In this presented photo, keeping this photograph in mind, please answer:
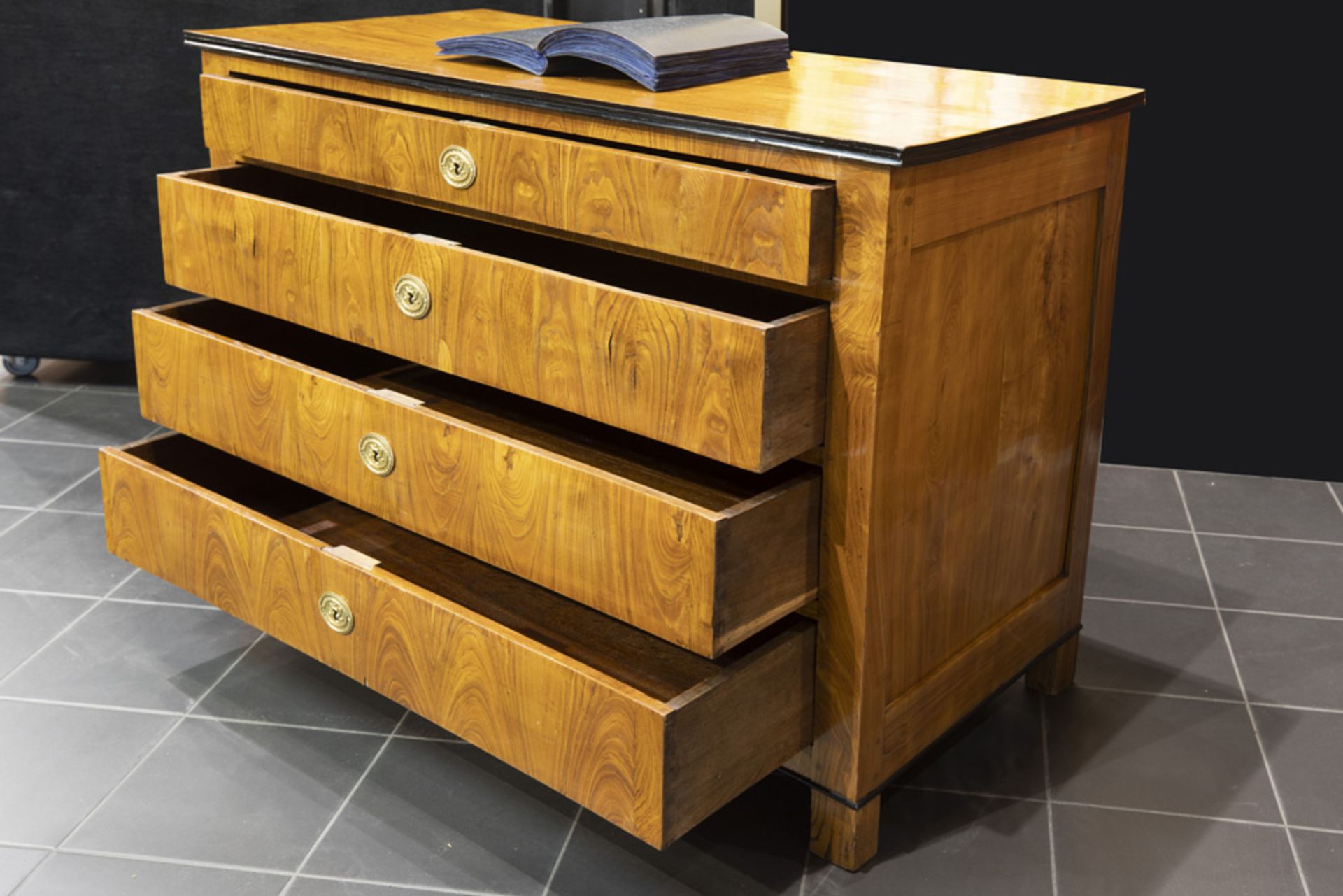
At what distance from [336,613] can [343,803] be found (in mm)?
235

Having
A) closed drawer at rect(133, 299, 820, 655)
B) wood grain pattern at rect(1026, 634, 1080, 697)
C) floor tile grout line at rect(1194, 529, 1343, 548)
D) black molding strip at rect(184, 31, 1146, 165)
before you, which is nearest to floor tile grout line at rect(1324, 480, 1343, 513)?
floor tile grout line at rect(1194, 529, 1343, 548)

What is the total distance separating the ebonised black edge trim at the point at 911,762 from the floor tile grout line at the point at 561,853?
9.8 inches

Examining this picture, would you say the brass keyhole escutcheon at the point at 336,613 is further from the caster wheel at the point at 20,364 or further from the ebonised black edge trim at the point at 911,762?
the caster wheel at the point at 20,364

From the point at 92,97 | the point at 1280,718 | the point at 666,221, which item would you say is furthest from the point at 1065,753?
the point at 92,97

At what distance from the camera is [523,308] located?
1.54 m

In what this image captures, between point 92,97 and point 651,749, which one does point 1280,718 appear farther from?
point 92,97

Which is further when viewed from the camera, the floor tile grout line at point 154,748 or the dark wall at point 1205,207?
the dark wall at point 1205,207

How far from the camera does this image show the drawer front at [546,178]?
137 centimetres

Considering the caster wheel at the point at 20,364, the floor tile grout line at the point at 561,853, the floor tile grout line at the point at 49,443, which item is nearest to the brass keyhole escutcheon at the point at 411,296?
the floor tile grout line at the point at 561,853

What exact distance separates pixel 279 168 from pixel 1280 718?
155cm

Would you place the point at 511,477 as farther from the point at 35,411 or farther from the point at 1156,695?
the point at 35,411

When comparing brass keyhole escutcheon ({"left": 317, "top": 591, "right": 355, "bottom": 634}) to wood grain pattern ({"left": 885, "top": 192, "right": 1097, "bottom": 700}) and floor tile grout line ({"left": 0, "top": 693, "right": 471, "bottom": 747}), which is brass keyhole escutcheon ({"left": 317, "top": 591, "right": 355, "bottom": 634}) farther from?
wood grain pattern ({"left": 885, "top": 192, "right": 1097, "bottom": 700})

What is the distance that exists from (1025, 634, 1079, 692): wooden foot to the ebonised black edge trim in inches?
0.9

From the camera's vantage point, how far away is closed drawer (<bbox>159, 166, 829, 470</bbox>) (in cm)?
138
